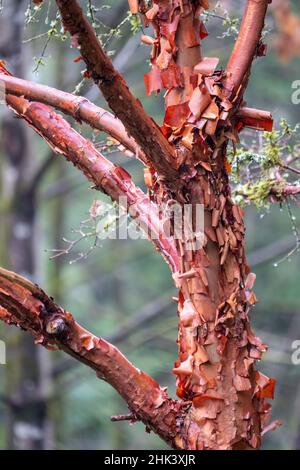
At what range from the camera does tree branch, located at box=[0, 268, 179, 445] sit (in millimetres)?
1388

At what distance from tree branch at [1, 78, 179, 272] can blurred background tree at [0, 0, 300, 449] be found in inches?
4.6

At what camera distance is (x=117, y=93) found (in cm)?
131

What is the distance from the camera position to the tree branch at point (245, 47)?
1464 mm

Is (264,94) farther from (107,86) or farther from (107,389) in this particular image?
(107,86)

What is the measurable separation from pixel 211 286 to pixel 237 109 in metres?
0.37

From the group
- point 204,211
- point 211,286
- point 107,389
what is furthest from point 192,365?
point 107,389

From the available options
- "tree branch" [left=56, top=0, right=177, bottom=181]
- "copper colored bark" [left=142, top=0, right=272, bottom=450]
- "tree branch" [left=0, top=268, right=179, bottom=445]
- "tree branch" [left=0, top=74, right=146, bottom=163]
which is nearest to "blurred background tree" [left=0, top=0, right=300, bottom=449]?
"tree branch" [left=0, top=74, right=146, bottom=163]

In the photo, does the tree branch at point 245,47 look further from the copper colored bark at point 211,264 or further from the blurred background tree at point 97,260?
A: the blurred background tree at point 97,260

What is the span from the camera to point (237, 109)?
4.91 feet

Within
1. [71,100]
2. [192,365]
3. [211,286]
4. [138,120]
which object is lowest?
[192,365]

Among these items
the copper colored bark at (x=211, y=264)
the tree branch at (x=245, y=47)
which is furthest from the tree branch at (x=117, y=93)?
the tree branch at (x=245, y=47)

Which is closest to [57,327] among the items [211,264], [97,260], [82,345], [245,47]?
[82,345]

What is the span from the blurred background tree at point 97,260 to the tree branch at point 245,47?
1.17 feet

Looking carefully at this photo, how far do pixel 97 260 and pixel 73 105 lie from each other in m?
6.28
